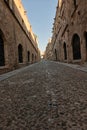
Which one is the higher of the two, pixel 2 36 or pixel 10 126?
pixel 2 36

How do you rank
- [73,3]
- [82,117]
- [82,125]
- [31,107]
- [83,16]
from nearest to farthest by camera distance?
[82,125], [82,117], [31,107], [83,16], [73,3]

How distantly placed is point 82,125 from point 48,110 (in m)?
0.83

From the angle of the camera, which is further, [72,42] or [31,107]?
[72,42]

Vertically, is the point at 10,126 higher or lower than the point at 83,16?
lower

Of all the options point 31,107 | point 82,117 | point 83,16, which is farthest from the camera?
point 83,16

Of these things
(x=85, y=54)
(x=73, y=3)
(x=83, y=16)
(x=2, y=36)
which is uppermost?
(x=73, y=3)

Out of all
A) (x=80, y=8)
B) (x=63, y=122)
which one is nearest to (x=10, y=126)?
(x=63, y=122)

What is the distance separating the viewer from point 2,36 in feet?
38.7

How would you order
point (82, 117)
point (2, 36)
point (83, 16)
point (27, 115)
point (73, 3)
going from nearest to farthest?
point (82, 117)
point (27, 115)
point (2, 36)
point (83, 16)
point (73, 3)

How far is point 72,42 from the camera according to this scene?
1794 centimetres

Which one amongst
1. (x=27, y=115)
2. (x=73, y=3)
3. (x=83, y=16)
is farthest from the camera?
(x=73, y=3)

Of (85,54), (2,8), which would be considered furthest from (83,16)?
(2,8)

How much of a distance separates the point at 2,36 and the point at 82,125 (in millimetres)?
10366

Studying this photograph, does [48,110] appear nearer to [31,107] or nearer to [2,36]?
[31,107]
